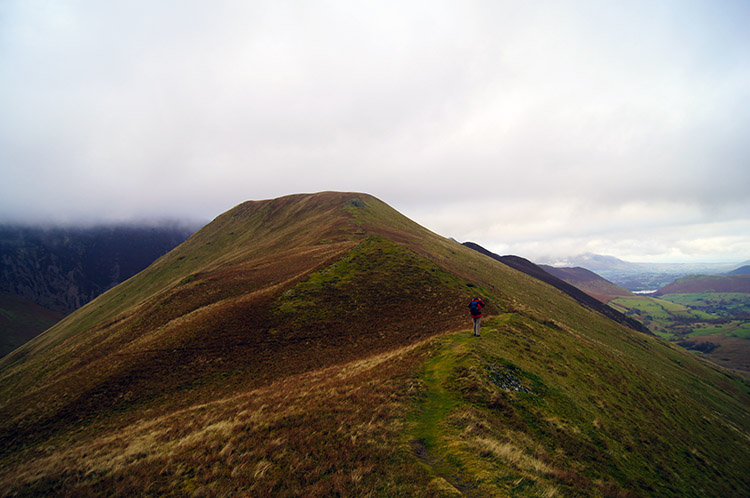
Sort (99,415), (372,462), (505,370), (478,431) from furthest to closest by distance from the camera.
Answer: (99,415) < (505,370) < (478,431) < (372,462)

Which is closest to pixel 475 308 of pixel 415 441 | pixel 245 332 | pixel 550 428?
pixel 550 428

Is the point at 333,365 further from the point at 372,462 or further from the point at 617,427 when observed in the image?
the point at 617,427

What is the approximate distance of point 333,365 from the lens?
1021 inches

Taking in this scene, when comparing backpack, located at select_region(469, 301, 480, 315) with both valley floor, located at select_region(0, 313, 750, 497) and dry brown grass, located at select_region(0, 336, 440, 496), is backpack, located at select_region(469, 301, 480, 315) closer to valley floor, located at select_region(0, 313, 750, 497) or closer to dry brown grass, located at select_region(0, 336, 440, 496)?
valley floor, located at select_region(0, 313, 750, 497)

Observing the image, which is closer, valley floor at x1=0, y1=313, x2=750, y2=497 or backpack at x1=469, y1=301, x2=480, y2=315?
valley floor at x1=0, y1=313, x2=750, y2=497

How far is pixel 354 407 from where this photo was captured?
1518 cm

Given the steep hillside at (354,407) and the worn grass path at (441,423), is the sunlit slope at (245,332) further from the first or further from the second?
the worn grass path at (441,423)

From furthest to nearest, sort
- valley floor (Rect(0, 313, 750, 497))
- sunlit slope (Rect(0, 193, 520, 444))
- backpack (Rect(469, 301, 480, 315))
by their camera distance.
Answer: sunlit slope (Rect(0, 193, 520, 444)) < backpack (Rect(469, 301, 480, 315)) < valley floor (Rect(0, 313, 750, 497))

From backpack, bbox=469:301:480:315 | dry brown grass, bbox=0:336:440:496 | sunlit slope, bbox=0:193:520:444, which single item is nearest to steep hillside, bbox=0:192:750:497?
dry brown grass, bbox=0:336:440:496

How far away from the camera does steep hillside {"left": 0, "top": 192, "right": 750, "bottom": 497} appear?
11.3m

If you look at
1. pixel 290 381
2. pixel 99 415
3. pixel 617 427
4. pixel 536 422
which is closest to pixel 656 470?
pixel 617 427

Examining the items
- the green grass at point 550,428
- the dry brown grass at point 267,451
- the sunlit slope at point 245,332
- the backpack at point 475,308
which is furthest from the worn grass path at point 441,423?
the sunlit slope at point 245,332

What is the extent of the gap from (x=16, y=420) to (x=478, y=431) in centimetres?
3815

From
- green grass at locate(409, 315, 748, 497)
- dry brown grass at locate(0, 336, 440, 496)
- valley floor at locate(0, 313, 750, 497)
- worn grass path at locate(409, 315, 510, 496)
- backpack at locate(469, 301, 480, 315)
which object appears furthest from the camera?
backpack at locate(469, 301, 480, 315)
